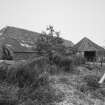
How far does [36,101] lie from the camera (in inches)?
133

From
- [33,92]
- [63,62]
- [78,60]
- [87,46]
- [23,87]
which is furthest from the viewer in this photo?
[87,46]

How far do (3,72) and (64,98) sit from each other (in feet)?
10.6

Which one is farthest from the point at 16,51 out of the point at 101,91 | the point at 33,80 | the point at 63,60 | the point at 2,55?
the point at 101,91

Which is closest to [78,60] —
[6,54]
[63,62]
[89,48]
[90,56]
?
[63,62]

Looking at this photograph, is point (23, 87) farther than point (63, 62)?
No

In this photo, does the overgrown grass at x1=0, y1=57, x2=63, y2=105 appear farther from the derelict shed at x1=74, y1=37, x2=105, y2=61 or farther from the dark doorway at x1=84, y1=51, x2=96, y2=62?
the dark doorway at x1=84, y1=51, x2=96, y2=62

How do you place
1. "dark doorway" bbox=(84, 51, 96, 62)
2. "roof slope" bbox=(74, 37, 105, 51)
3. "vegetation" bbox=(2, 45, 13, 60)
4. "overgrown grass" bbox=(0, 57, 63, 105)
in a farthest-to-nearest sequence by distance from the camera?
"dark doorway" bbox=(84, 51, 96, 62) → "roof slope" bbox=(74, 37, 105, 51) → "vegetation" bbox=(2, 45, 13, 60) → "overgrown grass" bbox=(0, 57, 63, 105)

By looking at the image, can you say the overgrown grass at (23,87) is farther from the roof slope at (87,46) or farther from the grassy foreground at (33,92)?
the roof slope at (87,46)

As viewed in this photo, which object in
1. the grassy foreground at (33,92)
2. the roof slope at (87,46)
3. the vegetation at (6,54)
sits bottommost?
the grassy foreground at (33,92)

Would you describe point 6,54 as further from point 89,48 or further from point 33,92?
point 89,48

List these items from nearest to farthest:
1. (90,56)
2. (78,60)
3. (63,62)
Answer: (63,62)
(78,60)
(90,56)

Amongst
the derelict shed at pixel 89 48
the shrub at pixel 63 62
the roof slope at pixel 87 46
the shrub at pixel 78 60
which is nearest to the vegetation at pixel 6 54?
the shrub at pixel 63 62

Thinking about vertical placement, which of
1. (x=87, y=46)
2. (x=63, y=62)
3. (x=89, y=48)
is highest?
(x=87, y=46)

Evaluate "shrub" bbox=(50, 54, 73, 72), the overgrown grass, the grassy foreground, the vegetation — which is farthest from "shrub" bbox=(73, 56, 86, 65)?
the vegetation
